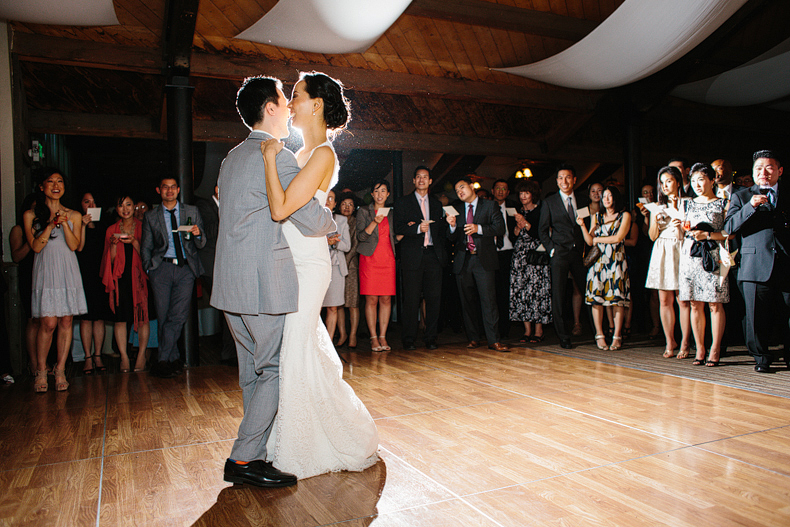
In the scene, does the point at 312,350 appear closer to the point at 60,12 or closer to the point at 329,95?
the point at 329,95

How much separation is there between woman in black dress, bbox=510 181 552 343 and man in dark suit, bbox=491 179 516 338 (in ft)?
0.72

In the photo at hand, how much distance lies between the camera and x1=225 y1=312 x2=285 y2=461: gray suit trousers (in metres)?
1.97

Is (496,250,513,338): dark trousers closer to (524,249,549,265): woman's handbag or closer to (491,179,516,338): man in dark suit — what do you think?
(491,179,516,338): man in dark suit

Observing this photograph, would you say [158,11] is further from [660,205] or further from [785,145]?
[785,145]

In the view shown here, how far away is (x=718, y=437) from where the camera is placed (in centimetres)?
241

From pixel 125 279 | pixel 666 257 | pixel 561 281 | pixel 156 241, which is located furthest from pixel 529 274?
pixel 125 279

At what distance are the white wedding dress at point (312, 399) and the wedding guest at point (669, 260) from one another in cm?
320

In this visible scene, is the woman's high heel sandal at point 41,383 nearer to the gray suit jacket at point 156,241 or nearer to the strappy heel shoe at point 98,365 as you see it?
the strappy heel shoe at point 98,365

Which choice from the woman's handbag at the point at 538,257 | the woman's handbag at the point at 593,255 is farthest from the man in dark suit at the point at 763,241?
the woman's handbag at the point at 538,257

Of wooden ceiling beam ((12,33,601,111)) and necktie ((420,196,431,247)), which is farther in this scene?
necktie ((420,196,431,247))

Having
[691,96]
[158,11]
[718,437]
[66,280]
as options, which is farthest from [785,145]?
[66,280]

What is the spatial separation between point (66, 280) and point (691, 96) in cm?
732

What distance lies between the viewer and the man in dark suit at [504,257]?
5.80 meters

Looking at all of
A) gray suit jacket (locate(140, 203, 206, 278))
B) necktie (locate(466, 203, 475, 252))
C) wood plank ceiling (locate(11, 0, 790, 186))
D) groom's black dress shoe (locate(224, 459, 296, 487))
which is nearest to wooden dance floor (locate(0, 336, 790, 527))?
groom's black dress shoe (locate(224, 459, 296, 487))
